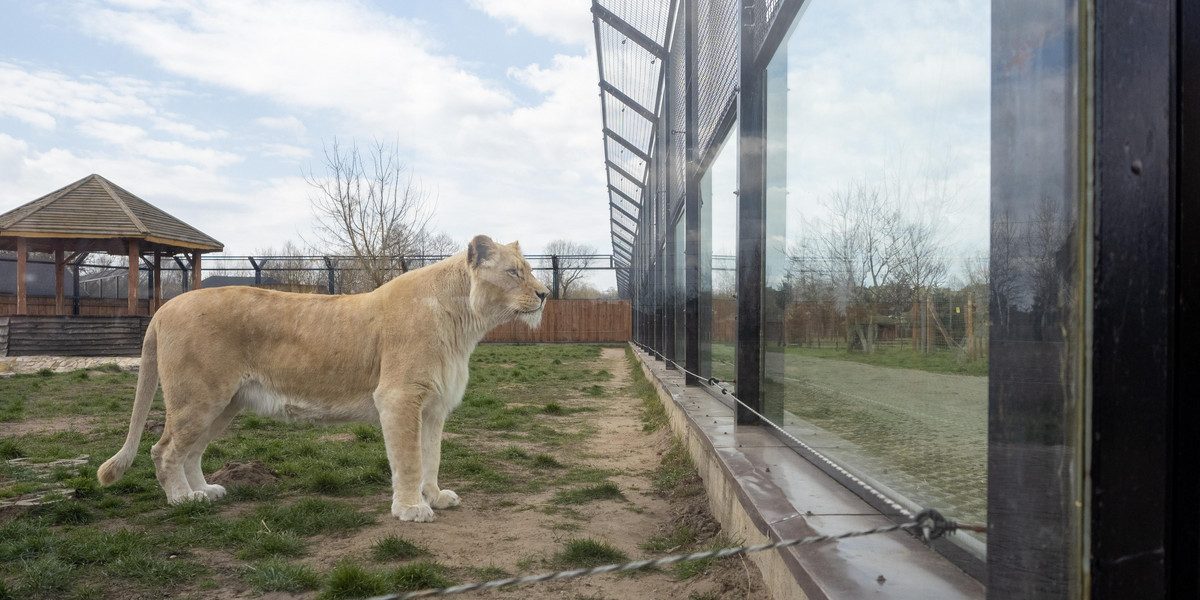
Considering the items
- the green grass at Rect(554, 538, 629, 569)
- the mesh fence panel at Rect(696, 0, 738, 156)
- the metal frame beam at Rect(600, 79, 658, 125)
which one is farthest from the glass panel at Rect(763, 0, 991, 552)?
the metal frame beam at Rect(600, 79, 658, 125)

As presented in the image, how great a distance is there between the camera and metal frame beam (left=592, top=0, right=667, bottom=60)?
1068cm

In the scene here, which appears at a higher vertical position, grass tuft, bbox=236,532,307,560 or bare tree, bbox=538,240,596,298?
bare tree, bbox=538,240,596,298

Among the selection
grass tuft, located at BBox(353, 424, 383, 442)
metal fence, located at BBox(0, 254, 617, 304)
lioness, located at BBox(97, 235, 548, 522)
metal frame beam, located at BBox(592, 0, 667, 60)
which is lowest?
grass tuft, located at BBox(353, 424, 383, 442)

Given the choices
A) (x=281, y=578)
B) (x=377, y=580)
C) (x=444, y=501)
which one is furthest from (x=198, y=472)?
(x=377, y=580)

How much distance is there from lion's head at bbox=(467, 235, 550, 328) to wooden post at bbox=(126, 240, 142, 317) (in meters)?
14.1

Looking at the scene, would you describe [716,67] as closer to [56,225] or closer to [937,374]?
[937,374]

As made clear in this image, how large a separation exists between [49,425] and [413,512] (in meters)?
5.46

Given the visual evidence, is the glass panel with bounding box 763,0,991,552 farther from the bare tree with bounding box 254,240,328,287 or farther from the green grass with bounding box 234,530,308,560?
the bare tree with bounding box 254,240,328,287

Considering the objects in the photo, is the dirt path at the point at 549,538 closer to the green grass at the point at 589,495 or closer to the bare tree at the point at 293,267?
the green grass at the point at 589,495

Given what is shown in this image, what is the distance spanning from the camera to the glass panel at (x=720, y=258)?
19.9ft

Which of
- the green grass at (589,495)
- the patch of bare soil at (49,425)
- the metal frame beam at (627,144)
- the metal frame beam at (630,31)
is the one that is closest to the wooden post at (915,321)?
the green grass at (589,495)

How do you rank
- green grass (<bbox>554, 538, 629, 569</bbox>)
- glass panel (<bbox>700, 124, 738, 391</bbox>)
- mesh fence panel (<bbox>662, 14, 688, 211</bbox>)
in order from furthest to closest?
mesh fence panel (<bbox>662, 14, 688, 211</bbox>) < glass panel (<bbox>700, 124, 738, 391</bbox>) < green grass (<bbox>554, 538, 629, 569</bbox>)

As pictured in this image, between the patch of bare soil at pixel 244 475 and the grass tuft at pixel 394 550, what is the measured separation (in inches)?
71.5

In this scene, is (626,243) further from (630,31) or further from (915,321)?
(915,321)
